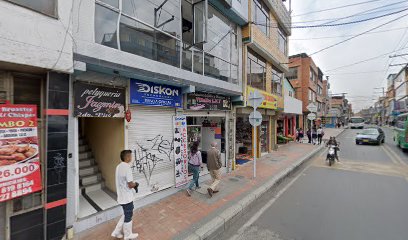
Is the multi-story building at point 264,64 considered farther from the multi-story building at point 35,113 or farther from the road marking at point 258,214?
the multi-story building at point 35,113

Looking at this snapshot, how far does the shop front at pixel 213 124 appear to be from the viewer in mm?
7027

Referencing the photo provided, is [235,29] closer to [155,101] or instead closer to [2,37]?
[155,101]

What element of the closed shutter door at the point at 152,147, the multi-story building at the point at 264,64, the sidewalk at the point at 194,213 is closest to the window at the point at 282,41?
the multi-story building at the point at 264,64

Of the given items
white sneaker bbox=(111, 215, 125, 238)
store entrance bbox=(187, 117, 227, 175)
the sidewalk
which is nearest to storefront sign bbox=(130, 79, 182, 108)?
store entrance bbox=(187, 117, 227, 175)

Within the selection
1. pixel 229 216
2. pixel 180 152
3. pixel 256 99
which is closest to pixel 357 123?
pixel 256 99

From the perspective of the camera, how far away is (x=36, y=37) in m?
3.19

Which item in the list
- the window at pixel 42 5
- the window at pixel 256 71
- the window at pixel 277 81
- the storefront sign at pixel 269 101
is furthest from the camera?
the window at pixel 277 81

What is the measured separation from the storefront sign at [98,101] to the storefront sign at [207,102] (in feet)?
7.75

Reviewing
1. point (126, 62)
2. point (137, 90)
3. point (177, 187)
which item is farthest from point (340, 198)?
point (126, 62)

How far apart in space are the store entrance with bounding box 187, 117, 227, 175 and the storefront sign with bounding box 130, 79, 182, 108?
2201 millimetres

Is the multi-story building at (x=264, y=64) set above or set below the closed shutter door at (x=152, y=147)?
above

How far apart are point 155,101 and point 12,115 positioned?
9.48 ft

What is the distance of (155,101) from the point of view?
5.26 meters

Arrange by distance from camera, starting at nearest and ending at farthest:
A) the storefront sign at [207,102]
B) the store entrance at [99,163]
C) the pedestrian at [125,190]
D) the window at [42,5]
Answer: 1. the window at [42,5]
2. the pedestrian at [125,190]
3. the store entrance at [99,163]
4. the storefront sign at [207,102]
